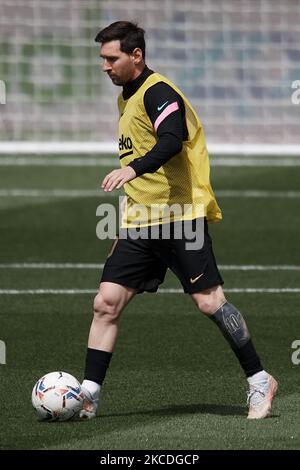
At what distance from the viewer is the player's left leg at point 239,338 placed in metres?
8.36

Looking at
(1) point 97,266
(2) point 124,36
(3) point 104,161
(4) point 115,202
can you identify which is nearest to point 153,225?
(2) point 124,36

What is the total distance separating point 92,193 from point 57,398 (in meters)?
14.2

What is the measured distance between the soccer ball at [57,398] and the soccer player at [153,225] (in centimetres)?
10

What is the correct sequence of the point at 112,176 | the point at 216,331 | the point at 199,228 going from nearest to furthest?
the point at 112,176
the point at 199,228
the point at 216,331

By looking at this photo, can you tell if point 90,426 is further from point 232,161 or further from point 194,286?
point 232,161

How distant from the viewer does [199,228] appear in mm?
8445

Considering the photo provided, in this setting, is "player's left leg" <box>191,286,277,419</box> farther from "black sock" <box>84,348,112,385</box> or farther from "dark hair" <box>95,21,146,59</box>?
"dark hair" <box>95,21,146,59</box>

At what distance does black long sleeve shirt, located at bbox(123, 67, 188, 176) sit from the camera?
8.08 m

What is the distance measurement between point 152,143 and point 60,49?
17.1 metres

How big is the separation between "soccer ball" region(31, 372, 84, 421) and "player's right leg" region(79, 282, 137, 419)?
0.30 feet
